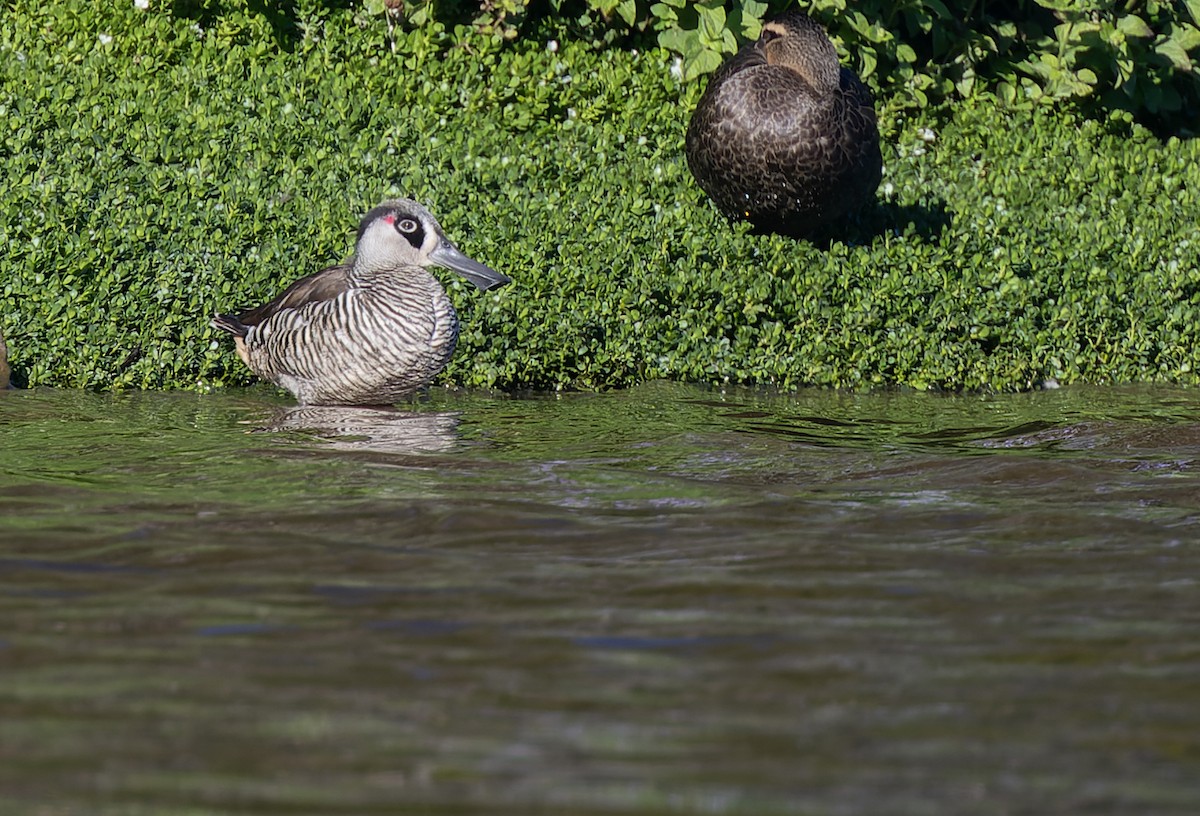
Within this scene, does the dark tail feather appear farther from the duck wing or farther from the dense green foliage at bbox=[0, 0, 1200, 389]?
the dense green foliage at bbox=[0, 0, 1200, 389]

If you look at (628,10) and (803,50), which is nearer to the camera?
(803,50)

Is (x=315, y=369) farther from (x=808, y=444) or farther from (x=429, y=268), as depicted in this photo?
(x=808, y=444)

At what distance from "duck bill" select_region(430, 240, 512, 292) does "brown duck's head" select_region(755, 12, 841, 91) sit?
106 inches

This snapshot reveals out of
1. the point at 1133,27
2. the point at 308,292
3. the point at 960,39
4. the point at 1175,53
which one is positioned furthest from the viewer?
the point at 960,39

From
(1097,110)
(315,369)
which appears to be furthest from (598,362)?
(1097,110)

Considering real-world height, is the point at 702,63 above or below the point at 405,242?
above

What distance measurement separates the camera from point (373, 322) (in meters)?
7.50

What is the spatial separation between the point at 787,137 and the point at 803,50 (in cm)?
62

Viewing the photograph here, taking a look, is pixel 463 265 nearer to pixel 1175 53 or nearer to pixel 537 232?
pixel 537 232

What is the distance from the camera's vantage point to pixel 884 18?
452 inches

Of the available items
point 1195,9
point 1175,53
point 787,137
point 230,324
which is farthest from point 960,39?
point 230,324

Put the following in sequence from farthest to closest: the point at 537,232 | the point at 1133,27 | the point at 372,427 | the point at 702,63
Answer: the point at 1133,27 → the point at 702,63 → the point at 537,232 → the point at 372,427

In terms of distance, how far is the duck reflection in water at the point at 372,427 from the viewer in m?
6.40

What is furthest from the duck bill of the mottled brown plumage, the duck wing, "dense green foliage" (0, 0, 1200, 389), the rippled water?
the mottled brown plumage
